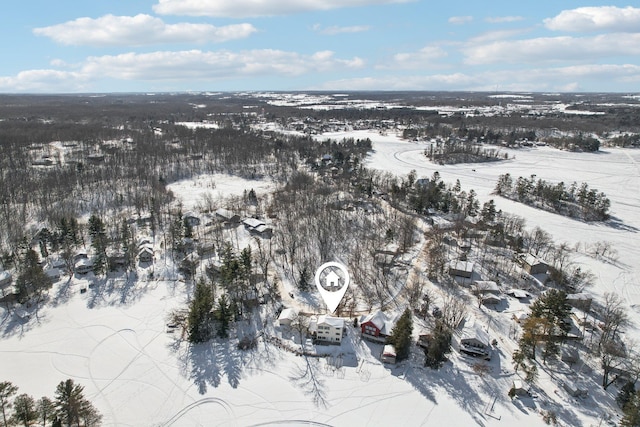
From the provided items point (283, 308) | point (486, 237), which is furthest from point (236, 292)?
point (486, 237)

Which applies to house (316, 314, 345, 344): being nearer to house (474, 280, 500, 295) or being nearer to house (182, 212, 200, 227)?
house (474, 280, 500, 295)

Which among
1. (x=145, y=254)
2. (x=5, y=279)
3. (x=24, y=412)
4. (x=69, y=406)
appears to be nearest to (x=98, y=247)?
(x=145, y=254)

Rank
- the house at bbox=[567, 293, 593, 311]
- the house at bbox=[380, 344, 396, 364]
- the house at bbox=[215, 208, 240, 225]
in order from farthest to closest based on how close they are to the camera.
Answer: the house at bbox=[215, 208, 240, 225] < the house at bbox=[567, 293, 593, 311] < the house at bbox=[380, 344, 396, 364]

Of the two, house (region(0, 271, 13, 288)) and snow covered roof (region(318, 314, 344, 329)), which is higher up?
house (region(0, 271, 13, 288))

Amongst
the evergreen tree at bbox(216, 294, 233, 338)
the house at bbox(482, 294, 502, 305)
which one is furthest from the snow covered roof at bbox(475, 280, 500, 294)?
the evergreen tree at bbox(216, 294, 233, 338)

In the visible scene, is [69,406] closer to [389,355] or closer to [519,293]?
[389,355]

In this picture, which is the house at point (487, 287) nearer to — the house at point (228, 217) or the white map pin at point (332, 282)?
the white map pin at point (332, 282)

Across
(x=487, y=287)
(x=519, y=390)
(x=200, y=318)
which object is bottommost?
(x=519, y=390)
